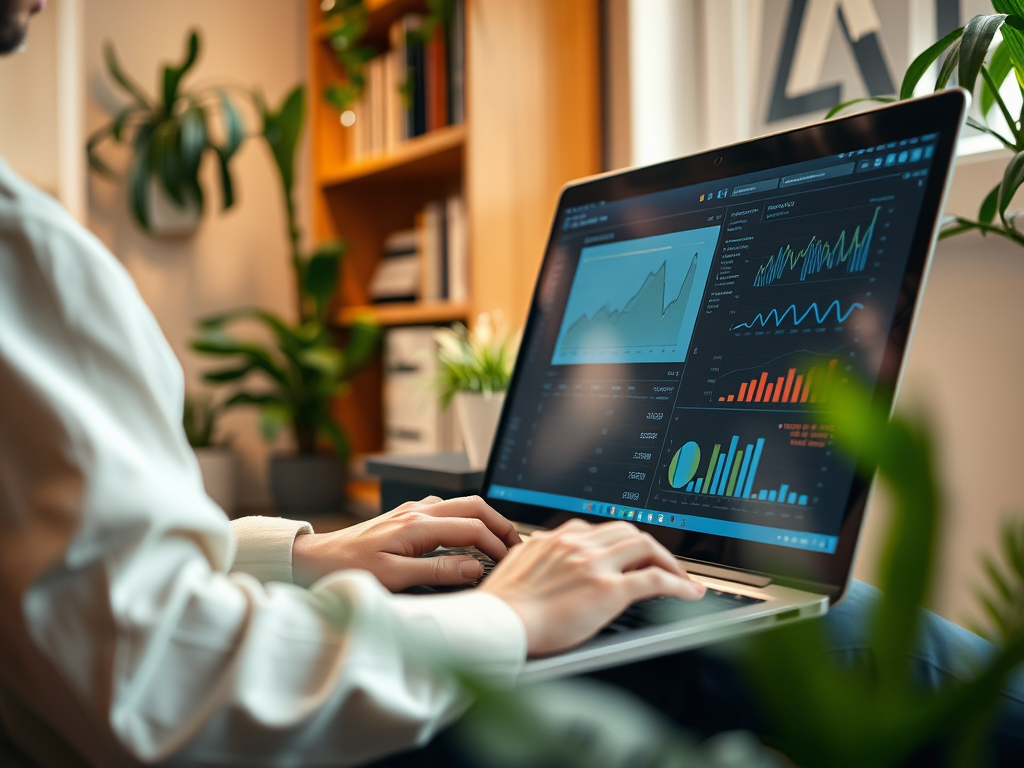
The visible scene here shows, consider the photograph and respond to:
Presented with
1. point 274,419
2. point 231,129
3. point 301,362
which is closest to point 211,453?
point 274,419

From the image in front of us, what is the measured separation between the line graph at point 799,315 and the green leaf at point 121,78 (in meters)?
2.46

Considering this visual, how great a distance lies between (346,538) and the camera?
2.48ft

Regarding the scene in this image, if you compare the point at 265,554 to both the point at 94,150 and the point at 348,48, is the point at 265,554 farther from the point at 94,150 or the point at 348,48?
the point at 94,150

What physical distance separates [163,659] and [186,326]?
2606 mm

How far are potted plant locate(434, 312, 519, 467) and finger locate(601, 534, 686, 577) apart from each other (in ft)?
2.10

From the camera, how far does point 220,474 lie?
8.74 ft

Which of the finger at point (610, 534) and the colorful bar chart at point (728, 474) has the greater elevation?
the colorful bar chart at point (728, 474)

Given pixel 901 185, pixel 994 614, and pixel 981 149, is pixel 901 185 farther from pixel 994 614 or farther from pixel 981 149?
pixel 981 149

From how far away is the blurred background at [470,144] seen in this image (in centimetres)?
130

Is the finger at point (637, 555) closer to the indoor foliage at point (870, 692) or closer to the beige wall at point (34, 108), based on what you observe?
the indoor foliage at point (870, 692)

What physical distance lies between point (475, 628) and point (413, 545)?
0.28 m

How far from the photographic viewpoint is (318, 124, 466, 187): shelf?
2.15m

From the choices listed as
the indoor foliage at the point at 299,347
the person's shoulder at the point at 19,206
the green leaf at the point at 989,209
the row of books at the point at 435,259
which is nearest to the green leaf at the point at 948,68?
the green leaf at the point at 989,209

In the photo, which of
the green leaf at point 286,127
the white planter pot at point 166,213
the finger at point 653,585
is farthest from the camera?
the white planter pot at point 166,213
